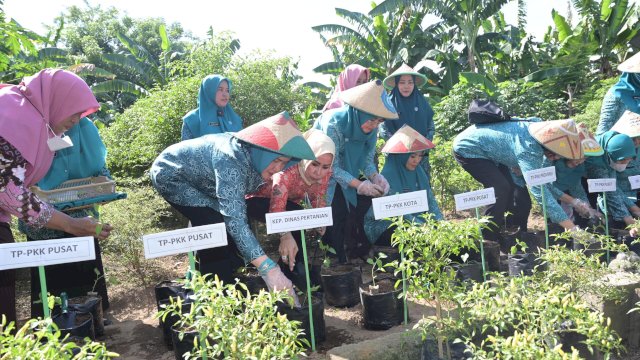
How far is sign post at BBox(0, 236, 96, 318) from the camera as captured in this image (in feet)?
5.47

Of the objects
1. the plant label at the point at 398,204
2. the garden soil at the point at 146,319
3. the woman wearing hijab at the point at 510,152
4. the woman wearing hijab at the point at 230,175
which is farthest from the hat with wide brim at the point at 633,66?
the woman wearing hijab at the point at 230,175

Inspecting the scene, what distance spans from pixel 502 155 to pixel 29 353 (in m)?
3.70

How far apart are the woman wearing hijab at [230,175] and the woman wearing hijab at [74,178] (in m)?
0.45

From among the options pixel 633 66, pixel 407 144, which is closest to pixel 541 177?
pixel 407 144

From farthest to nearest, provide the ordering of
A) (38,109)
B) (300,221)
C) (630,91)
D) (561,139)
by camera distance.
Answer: (630,91), (561,139), (300,221), (38,109)

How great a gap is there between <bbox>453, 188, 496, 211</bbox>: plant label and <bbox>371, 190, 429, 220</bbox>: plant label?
0.29 metres

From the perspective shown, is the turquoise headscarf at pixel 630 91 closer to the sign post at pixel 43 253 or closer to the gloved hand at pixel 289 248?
the gloved hand at pixel 289 248

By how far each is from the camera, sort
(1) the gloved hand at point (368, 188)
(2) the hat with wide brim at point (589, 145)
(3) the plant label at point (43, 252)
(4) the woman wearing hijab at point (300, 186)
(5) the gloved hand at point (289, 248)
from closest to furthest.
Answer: (3) the plant label at point (43, 252)
(5) the gloved hand at point (289, 248)
(4) the woman wearing hijab at point (300, 186)
(1) the gloved hand at point (368, 188)
(2) the hat with wide brim at point (589, 145)

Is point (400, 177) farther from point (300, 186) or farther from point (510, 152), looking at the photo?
point (300, 186)

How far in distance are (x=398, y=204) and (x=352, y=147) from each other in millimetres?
1276

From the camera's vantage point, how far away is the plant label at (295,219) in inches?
87.3

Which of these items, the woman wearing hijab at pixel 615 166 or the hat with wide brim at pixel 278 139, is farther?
the woman wearing hijab at pixel 615 166

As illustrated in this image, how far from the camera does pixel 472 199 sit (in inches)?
113

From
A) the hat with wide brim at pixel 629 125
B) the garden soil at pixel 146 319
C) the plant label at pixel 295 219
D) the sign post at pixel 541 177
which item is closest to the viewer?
the plant label at pixel 295 219
